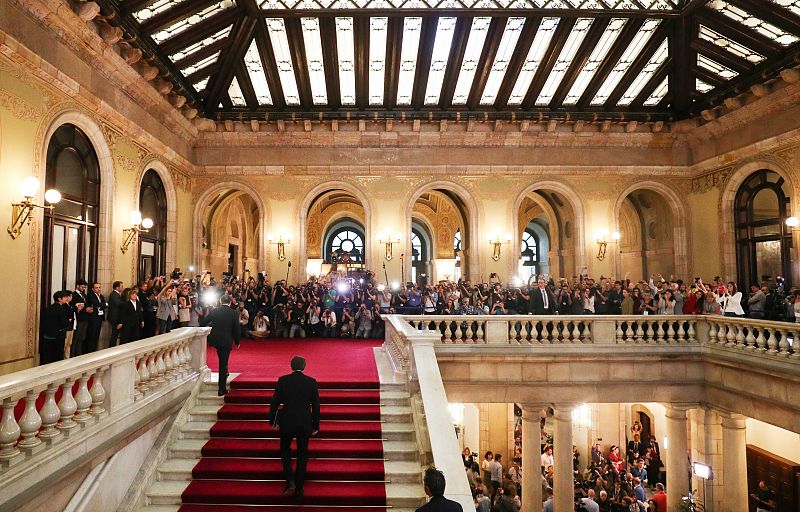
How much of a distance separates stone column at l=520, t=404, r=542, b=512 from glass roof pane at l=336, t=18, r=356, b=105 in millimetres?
10234

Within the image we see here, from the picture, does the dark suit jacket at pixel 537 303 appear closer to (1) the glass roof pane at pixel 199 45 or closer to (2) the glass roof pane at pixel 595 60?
(2) the glass roof pane at pixel 595 60

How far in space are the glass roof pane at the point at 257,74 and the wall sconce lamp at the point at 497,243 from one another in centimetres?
833

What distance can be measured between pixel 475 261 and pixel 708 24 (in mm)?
8867

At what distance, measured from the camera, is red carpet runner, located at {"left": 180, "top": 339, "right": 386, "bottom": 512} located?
578 centimetres

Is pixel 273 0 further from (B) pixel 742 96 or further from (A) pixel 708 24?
(B) pixel 742 96

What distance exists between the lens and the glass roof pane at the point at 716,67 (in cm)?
1375

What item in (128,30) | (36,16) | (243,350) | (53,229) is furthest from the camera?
(243,350)

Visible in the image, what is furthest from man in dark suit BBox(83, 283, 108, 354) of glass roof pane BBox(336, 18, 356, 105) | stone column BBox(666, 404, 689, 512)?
stone column BBox(666, 404, 689, 512)

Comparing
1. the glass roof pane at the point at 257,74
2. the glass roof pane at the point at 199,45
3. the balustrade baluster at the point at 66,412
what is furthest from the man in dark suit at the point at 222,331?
the glass roof pane at the point at 257,74

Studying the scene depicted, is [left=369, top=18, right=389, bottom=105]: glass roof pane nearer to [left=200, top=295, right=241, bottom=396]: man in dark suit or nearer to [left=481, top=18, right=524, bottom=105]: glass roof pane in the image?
[left=481, top=18, right=524, bottom=105]: glass roof pane

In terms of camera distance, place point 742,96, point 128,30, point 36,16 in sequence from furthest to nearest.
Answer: point 742,96, point 128,30, point 36,16

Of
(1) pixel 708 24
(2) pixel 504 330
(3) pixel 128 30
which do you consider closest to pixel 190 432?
(2) pixel 504 330

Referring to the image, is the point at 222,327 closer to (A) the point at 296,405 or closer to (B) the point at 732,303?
Result: (A) the point at 296,405

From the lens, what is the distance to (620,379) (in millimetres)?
11102
